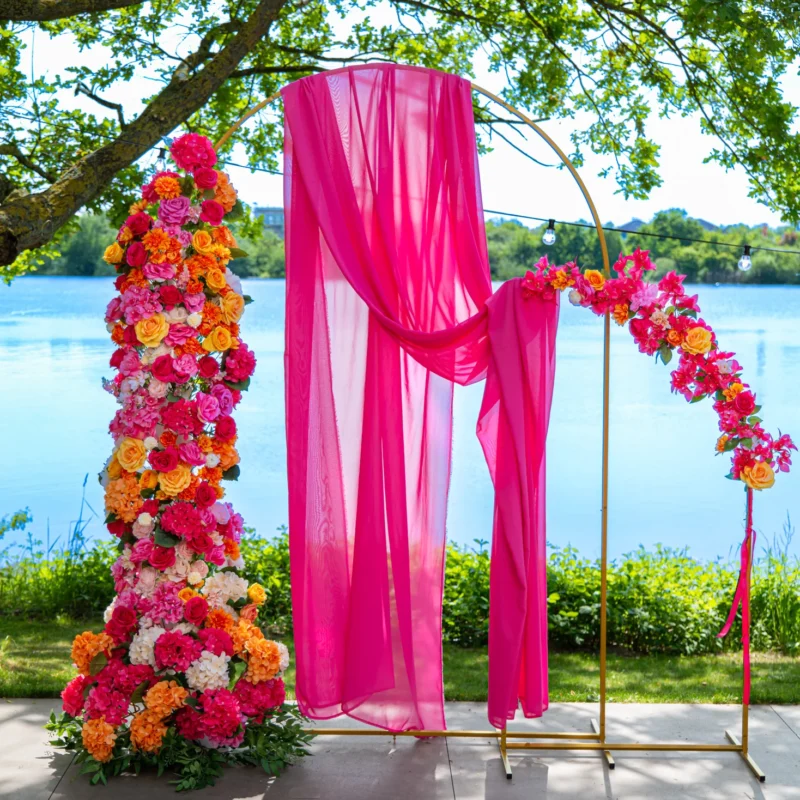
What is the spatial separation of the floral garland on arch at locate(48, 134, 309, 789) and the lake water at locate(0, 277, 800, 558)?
630cm

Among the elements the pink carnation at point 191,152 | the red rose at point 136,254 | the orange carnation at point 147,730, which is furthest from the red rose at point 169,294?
the orange carnation at point 147,730

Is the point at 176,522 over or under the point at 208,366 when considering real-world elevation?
under

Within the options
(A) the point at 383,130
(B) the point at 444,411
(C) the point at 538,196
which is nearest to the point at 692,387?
(B) the point at 444,411

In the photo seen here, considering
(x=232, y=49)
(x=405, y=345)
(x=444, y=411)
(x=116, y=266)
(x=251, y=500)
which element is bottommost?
(x=251, y=500)

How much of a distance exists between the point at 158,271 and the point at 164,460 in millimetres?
646

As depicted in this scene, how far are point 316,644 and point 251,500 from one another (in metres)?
8.32

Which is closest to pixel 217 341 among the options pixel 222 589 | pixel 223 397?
pixel 223 397

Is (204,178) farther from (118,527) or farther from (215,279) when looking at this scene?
(118,527)

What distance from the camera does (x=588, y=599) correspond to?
17.6ft

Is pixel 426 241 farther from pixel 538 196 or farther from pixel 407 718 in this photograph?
pixel 538 196

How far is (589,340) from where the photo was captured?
20031 mm

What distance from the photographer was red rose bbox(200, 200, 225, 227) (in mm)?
3654

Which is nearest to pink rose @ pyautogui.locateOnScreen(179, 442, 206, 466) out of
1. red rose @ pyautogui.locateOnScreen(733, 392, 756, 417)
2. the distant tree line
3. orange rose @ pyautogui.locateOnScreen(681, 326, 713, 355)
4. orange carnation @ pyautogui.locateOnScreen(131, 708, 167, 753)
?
orange carnation @ pyautogui.locateOnScreen(131, 708, 167, 753)

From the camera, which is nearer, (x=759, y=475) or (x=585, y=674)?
(x=759, y=475)
